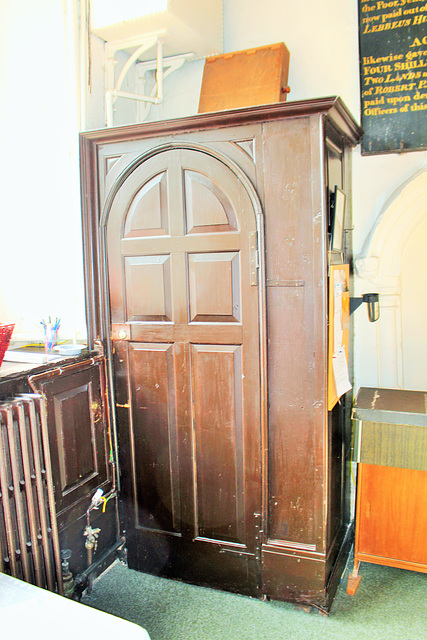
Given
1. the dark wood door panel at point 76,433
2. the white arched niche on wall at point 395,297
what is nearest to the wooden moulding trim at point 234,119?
the white arched niche on wall at point 395,297

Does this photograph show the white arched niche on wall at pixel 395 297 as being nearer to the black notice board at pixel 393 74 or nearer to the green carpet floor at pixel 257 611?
the black notice board at pixel 393 74

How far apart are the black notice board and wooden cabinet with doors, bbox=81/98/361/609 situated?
0.62 feet

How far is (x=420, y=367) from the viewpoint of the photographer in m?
2.62

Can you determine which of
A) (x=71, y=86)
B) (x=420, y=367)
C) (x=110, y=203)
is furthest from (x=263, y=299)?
(x=71, y=86)

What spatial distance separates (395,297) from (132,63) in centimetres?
183

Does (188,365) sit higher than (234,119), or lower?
lower

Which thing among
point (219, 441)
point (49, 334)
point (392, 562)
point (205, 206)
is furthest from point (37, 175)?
point (392, 562)

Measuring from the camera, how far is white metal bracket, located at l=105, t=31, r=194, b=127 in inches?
93.8

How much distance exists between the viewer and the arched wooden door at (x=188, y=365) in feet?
6.75

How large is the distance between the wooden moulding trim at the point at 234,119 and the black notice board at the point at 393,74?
0.24 m

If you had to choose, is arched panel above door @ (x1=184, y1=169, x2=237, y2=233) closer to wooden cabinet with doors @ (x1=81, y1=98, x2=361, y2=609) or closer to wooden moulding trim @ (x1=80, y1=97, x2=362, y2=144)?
wooden cabinet with doors @ (x1=81, y1=98, x2=361, y2=609)

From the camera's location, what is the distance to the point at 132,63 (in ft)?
8.21

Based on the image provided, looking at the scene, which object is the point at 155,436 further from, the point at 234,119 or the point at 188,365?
the point at 234,119

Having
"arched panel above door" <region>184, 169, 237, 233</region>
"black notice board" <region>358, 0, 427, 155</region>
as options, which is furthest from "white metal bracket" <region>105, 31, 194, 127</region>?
"black notice board" <region>358, 0, 427, 155</region>
